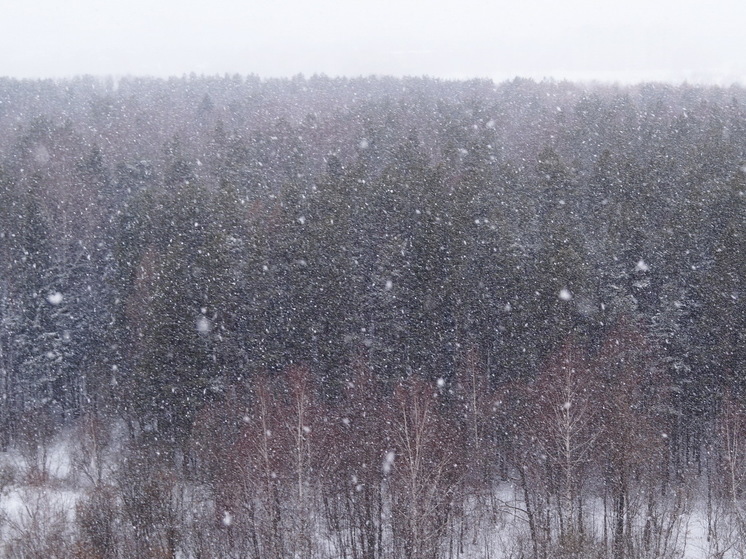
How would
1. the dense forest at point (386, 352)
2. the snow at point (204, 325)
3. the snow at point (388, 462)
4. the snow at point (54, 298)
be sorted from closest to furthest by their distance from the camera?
the dense forest at point (386, 352) < the snow at point (388, 462) < the snow at point (204, 325) < the snow at point (54, 298)

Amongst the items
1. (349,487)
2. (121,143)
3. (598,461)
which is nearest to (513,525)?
(598,461)

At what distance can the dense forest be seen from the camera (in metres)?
18.5

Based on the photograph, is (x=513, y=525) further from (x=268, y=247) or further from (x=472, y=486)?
(x=268, y=247)

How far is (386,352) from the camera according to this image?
25328 mm

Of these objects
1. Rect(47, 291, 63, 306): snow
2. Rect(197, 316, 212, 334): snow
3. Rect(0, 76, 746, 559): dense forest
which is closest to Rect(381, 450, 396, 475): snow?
Rect(0, 76, 746, 559): dense forest

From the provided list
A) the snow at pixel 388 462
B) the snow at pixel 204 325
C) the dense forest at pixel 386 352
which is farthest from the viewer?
the snow at pixel 204 325

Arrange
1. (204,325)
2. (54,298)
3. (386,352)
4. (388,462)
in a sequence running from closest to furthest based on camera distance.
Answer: (388,462) → (386,352) → (204,325) → (54,298)

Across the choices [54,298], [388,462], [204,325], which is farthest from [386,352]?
[54,298]

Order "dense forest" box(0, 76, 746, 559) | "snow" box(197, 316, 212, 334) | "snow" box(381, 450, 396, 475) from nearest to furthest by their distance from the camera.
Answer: "dense forest" box(0, 76, 746, 559)
"snow" box(381, 450, 396, 475)
"snow" box(197, 316, 212, 334)

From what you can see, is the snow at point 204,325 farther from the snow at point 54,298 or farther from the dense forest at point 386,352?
the snow at point 54,298

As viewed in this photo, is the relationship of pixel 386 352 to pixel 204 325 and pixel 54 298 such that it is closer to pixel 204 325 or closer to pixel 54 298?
pixel 204 325

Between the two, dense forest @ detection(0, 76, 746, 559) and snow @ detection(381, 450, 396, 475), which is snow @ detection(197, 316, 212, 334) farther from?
snow @ detection(381, 450, 396, 475)

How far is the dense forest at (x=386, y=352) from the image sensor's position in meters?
18.5

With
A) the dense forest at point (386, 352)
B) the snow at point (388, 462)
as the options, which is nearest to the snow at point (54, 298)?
the dense forest at point (386, 352)
